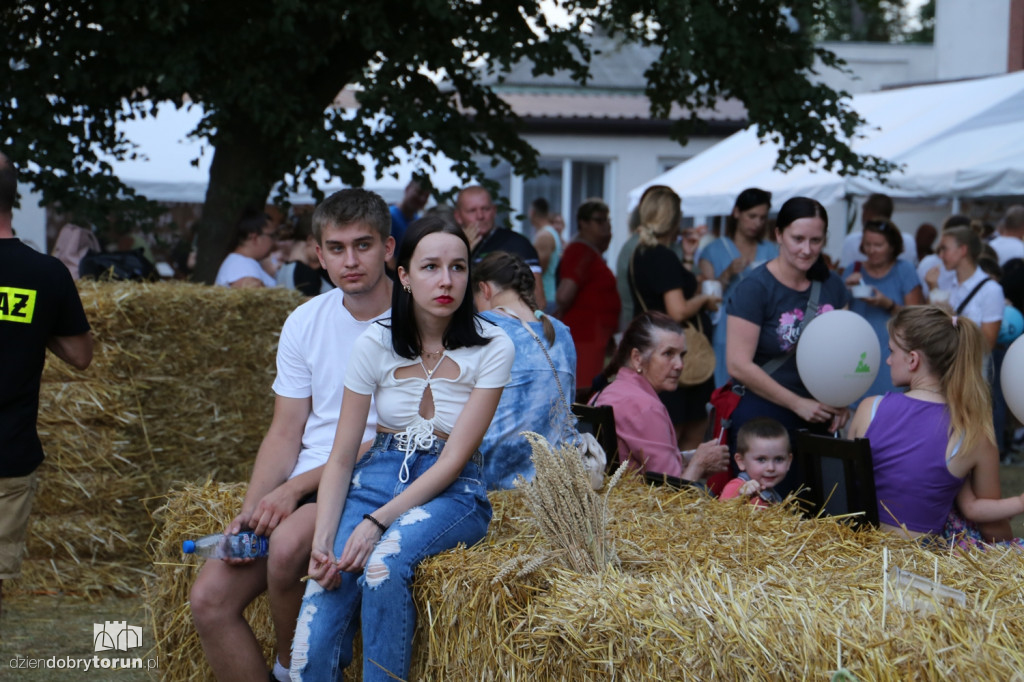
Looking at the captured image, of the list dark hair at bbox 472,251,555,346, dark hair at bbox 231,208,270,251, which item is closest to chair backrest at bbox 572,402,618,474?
dark hair at bbox 472,251,555,346

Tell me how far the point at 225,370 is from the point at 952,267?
5.48m

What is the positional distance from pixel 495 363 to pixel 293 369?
2.55 ft

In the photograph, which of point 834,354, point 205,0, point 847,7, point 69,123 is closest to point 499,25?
point 205,0

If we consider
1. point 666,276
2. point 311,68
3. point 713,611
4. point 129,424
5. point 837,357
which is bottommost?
point 129,424

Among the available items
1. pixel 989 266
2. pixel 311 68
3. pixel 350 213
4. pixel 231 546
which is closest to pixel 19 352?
pixel 231 546

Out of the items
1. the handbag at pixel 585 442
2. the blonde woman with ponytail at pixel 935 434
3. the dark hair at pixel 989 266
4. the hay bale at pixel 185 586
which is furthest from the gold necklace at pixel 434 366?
the dark hair at pixel 989 266

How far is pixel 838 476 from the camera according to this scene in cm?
378

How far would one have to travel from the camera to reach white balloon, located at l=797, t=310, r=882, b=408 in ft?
14.8

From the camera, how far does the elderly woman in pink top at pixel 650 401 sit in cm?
452

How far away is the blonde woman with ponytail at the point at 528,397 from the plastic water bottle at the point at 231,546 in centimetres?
79

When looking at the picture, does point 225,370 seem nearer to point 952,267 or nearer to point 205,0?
point 205,0

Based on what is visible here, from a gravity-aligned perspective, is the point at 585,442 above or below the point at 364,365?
below

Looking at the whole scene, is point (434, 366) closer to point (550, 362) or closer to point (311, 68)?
point (550, 362)

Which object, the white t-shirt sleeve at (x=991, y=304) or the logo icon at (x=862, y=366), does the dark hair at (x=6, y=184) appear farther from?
the white t-shirt sleeve at (x=991, y=304)
